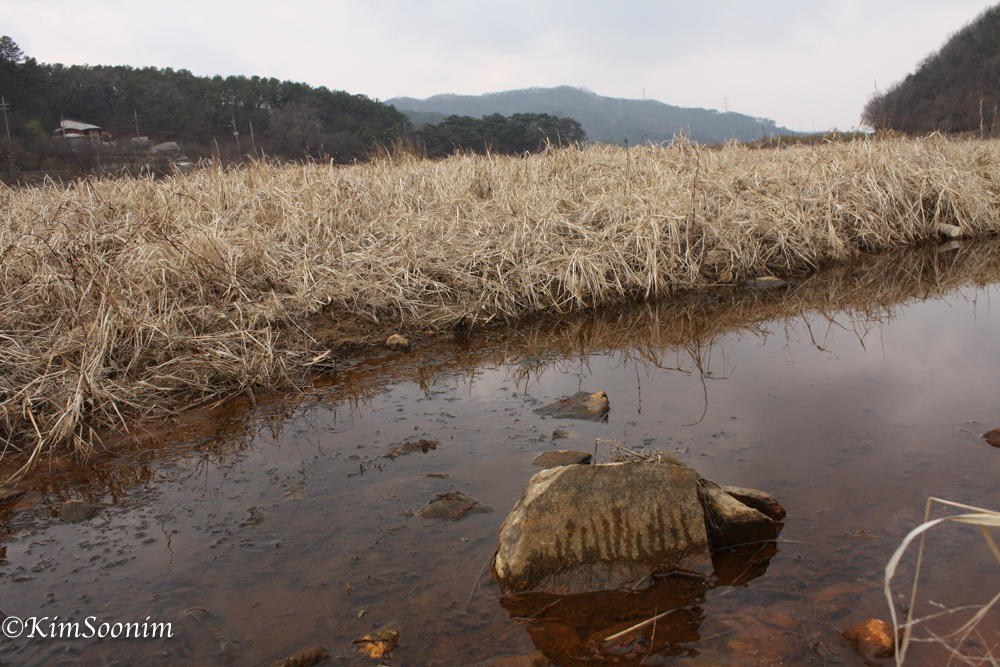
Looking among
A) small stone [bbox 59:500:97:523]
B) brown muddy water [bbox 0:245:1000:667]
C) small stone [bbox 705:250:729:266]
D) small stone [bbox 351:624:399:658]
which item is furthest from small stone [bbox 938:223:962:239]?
small stone [bbox 59:500:97:523]

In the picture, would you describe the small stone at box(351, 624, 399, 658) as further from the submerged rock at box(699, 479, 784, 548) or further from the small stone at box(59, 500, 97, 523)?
the small stone at box(59, 500, 97, 523)

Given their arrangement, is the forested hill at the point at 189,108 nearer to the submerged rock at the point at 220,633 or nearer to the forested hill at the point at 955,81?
the submerged rock at the point at 220,633

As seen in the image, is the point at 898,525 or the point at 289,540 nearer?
the point at 898,525

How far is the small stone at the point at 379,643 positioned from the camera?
152cm

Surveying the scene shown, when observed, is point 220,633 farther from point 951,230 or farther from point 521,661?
point 951,230

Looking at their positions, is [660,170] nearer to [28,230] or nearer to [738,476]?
[738,476]

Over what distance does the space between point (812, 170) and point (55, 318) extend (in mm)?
7871

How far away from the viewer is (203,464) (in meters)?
2.63

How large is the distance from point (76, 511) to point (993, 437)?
387cm

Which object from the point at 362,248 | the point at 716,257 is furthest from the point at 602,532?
the point at 716,257

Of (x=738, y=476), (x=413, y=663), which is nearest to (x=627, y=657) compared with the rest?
(x=413, y=663)

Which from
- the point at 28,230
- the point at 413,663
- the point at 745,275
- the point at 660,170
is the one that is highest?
the point at 660,170

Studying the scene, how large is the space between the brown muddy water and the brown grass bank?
54 centimetres

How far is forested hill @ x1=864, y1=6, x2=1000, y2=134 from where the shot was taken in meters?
33.9
